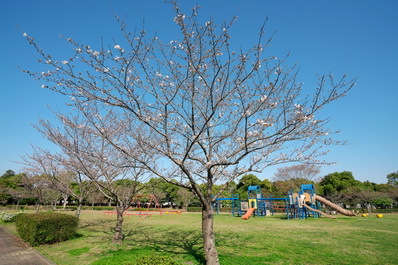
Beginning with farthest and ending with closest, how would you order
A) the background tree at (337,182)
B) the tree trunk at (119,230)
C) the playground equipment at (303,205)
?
the background tree at (337,182) → the playground equipment at (303,205) → the tree trunk at (119,230)

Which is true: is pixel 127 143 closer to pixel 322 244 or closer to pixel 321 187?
pixel 322 244

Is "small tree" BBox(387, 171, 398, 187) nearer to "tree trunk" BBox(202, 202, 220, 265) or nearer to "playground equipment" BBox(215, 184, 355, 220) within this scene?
"playground equipment" BBox(215, 184, 355, 220)

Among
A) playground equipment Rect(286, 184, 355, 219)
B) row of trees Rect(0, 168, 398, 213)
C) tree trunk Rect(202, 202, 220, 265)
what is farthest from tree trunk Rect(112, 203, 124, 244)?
row of trees Rect(0, 168, 398, 213)

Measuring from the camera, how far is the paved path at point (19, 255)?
6.93m

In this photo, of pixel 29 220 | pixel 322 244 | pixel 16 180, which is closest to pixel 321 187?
pixel 322 244

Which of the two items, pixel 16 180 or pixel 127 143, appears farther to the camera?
pixel 16 180

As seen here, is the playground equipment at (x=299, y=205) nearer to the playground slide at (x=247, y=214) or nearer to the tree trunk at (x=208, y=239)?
the playground slide at (x=247, y=214)

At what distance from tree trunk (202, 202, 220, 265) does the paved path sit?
4968mm

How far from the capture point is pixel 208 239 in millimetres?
5438

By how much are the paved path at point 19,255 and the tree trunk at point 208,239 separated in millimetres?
4968

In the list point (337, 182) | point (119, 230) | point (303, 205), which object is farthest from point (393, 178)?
point (119, 230)

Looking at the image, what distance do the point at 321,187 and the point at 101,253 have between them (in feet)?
141

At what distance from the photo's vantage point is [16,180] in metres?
37.4

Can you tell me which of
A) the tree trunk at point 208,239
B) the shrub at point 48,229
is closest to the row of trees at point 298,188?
the shrub at point 48,229
